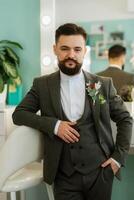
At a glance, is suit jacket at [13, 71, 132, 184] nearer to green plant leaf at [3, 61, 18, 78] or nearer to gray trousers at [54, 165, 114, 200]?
gray trousers at [54, 165, 114, 200]

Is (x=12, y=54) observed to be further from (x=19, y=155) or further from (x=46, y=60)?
(x=19, y=155)

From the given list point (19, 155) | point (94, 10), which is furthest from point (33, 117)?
point (94, 10)

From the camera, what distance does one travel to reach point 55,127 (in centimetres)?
131

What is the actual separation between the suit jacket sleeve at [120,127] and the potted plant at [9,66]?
1043 millimetres

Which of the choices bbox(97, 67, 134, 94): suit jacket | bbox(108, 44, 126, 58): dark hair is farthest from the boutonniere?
bbox(108, 44, 126, 58): dark hair

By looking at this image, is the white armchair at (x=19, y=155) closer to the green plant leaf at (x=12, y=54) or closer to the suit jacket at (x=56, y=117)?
the suit jacket at (x=56, y=117)

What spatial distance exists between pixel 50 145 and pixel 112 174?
0.29 metres

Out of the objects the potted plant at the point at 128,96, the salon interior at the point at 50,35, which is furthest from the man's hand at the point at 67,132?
the salon interior at the point at 50,35

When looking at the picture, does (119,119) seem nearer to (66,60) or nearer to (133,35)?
(66,60)

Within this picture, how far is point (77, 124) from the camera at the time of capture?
1340 millimetres

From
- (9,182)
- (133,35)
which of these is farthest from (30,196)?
(133,35)

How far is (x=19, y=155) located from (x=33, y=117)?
0.20 metres

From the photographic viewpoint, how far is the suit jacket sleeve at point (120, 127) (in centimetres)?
136

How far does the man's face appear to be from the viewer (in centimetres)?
132
